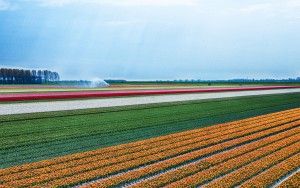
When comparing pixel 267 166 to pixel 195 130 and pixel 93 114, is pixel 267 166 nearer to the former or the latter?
pixel 195 130

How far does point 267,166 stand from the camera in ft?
46.1

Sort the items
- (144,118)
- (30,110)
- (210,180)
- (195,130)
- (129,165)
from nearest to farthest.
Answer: (210,180), (129,165), (195,130), (144,118), (30,110)

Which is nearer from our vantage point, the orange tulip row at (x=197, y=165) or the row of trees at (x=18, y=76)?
the orange tulip row at (x=197, y=165)

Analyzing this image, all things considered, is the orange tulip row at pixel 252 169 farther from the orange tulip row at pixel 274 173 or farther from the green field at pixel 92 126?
the green field at pixel 92 126

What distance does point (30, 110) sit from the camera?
28.5m

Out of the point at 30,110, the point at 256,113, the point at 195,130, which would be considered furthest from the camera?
the point at 256,113

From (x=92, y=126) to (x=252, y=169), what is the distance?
10632 millimetres

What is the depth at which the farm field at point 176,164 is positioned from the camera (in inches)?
479

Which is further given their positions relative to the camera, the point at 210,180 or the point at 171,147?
the point at 171,147

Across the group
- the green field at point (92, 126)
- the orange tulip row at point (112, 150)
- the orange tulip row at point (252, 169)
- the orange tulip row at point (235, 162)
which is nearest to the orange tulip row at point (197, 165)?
the orange tulip row at point (235, 162)

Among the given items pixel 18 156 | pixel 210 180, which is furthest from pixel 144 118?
pixel 210 180

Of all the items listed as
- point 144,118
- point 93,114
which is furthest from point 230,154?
point 93,114

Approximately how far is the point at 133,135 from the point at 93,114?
8.19 meters

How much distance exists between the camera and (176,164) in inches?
559
